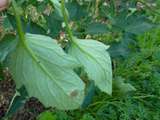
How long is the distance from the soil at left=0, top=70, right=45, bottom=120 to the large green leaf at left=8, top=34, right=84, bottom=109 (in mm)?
1416

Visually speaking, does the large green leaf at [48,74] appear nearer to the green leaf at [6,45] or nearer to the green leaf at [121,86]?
the green leaf at [6,45]

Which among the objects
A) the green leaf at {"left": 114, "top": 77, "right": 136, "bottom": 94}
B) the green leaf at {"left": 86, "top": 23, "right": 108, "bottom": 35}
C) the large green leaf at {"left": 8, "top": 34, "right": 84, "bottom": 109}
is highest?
the large green leaf at {"left": 8, "top": 34, "right": 84, "bottom": 109}

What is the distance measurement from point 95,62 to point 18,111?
146cm

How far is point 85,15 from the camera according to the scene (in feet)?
5.30

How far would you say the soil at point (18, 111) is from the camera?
2.18 meters

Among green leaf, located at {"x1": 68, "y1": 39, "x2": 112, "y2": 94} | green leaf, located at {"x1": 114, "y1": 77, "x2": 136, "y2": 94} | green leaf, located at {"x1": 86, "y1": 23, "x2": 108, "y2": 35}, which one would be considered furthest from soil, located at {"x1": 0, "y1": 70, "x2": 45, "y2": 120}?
green leaf, located at {"x1": 68, "y1": 39, "x2": 112, "y2": 94}

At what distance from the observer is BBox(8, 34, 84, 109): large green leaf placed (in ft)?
2.39

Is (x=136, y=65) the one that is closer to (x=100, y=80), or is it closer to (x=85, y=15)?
(x=85, y=15)

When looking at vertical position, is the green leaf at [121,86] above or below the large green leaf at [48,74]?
below

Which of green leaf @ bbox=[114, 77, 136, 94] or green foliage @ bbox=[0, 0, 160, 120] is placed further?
green leaf @ bbox=[114, 77, 136, 94]

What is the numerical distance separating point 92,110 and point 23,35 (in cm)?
133

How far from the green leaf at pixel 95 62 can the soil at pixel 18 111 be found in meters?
1.41

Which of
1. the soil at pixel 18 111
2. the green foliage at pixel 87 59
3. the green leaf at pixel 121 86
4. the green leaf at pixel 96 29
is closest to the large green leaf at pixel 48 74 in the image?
the green foliage at pixel 87 59

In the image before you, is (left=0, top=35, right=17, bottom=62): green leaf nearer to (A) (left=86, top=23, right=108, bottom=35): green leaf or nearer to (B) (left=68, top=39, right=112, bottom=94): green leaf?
(B) (left=68, top=39, right=112, bottom=94): green leaf
